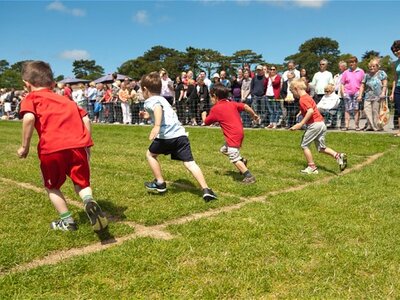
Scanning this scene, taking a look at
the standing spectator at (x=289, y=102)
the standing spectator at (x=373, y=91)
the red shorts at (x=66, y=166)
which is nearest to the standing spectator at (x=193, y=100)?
the standing spectator at (x=289, y=102)

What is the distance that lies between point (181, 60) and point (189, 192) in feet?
308

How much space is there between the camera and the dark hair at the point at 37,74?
162 inches

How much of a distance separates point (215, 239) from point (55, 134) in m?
1.86

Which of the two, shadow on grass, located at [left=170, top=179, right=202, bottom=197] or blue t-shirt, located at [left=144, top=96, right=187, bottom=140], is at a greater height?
blue t-shirt, located at [left=144, top=96, right=187, bottom=140]

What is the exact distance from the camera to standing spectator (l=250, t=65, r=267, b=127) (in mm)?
13304

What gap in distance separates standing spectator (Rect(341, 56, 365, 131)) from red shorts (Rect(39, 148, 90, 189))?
9684 millimetres

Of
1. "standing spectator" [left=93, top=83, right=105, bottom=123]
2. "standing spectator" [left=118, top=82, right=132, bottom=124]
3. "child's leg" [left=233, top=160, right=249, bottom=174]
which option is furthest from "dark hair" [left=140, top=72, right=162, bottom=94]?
"standing spectator" [left=93, top=83, right=105, bottom=123]

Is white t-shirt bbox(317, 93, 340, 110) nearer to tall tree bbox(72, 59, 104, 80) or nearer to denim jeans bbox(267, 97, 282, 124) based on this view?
denim jeans bbox(267, 97, 282, 124)

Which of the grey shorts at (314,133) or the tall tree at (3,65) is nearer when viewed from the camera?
the grey shorts at (314,133)

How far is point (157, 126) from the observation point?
4996 millimetres

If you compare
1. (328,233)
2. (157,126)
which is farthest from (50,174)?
(328,233)

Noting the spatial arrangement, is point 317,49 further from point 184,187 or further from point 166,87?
point 184,187

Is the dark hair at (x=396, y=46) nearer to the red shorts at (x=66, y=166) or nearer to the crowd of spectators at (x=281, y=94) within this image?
the crowd of spectators at (x=281, y=94)

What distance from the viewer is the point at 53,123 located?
13.3ft
